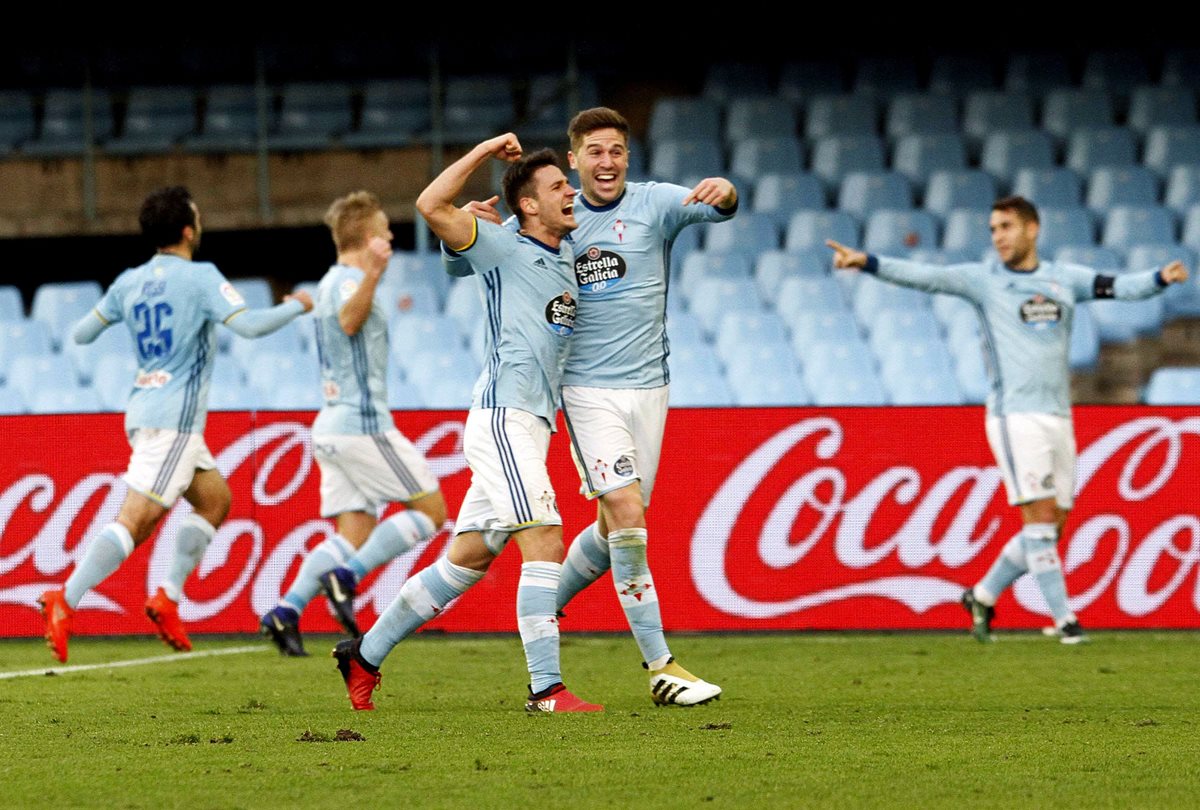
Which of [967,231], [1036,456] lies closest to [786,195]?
[967,231]

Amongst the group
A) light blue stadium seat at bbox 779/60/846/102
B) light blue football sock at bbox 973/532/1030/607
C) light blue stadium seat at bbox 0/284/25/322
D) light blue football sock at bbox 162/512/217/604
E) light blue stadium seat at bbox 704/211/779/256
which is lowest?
light blue football sock at bbox 973/532/1030/607

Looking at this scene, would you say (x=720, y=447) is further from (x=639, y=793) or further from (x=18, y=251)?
(x=18, y=251)

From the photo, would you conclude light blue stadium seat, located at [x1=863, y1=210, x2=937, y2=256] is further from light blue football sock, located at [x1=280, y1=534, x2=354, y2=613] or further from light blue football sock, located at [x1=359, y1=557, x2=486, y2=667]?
light blue football sock, located at [x1=359, y1=557, x2=486, y2=667]

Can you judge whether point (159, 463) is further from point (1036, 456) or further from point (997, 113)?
point (997, 113)

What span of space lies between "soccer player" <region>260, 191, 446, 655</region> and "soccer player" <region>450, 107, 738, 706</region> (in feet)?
7.70

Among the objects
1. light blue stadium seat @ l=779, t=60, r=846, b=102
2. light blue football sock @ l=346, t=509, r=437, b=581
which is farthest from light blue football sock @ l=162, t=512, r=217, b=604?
light blue stadium seat @ l=779, t=60, r=846, b=102

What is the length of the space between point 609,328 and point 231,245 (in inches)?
492

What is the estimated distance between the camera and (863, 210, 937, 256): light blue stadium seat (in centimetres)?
1466

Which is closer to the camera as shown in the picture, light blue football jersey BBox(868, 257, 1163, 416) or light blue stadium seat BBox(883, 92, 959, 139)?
light blue football jersey BBox(868, 257, 1163, 416)

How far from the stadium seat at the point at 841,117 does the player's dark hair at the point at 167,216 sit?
9080mm

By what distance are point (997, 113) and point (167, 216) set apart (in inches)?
389

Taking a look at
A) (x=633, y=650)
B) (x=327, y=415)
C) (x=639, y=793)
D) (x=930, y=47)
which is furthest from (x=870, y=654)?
(x=930, y=47)

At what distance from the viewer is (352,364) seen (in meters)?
8.82

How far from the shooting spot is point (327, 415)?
29.3ft
